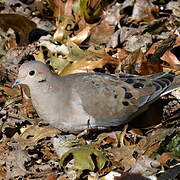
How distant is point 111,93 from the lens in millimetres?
4512

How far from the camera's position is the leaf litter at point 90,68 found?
13.9ft

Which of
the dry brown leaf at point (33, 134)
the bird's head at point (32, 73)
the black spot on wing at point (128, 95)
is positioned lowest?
the dry brown leaf at point (33, 134)

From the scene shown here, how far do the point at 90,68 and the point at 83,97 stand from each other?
916 mm

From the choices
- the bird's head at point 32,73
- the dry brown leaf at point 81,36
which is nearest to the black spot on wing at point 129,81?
the bird's head at point 32,73

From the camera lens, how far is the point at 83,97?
176 inches

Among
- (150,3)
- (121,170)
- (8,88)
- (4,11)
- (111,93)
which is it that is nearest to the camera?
(121,170)

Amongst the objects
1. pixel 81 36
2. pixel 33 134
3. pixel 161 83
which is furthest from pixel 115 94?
pixel 81 36

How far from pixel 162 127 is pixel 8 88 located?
160cm

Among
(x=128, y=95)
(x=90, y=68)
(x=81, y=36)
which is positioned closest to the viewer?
(x=128, y=95)

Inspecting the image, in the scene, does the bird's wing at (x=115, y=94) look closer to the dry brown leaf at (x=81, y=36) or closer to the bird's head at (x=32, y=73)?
the bird's head at (x=32, y=73)

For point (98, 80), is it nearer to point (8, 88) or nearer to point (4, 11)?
point (8, 88)

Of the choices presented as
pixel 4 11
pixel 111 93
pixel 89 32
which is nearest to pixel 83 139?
pixel 111 93

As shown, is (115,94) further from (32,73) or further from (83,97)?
(32,73)

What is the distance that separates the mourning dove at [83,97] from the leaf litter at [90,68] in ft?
0.64
